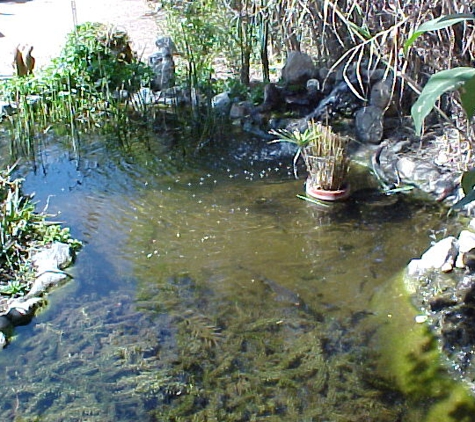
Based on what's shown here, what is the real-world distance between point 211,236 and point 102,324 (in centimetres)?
108

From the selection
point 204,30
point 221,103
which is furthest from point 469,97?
point 204,30

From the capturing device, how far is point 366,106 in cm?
542

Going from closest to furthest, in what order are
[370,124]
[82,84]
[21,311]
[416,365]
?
[416,365] < [21,311] < [370,124] < [82,84]

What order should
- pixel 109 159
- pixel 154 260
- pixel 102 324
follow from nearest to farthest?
1. pixel 102 324
2. pixel 154 260
3. pixel 109 159

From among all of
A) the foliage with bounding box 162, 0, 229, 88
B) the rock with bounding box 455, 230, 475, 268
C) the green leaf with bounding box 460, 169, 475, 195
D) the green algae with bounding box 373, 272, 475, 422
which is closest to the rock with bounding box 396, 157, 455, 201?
the rock with bounding box 455, 230, 475, 268

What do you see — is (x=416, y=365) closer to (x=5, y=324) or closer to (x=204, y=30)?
(x=5, y=324)

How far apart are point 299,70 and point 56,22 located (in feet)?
18.9

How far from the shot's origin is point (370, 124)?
528cm

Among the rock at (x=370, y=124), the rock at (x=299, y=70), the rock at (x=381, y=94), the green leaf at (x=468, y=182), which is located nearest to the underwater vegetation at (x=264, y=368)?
the green leaf at (x=468, y=182)

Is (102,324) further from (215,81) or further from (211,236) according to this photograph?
(215,81)

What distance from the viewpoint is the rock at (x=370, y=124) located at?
525 cm

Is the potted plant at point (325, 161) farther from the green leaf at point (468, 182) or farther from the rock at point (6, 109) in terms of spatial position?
the green leaf at point (468, 182)

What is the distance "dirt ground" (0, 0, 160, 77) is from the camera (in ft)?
27.8

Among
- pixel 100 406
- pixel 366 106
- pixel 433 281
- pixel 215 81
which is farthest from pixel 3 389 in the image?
pixel 215 81
